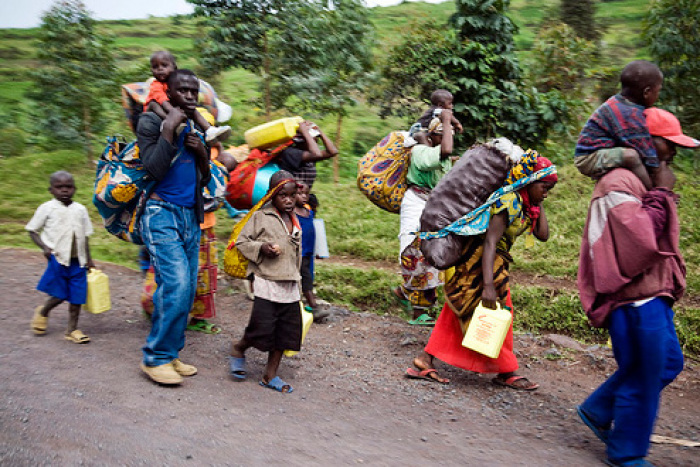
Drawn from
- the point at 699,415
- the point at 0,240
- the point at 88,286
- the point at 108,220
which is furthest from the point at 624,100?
the point at 0,240

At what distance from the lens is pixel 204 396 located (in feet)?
13.3

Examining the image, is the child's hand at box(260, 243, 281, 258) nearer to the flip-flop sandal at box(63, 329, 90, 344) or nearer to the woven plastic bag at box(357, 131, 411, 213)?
the flip-flop sandal at box(63, 329, 90, 344)

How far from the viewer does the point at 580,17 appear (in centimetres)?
1553

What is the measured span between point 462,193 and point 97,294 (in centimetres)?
294

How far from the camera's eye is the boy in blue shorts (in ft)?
16.1

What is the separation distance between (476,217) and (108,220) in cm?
265

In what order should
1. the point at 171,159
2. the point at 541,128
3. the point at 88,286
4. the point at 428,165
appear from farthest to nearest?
the point at 541,128 → the point at 428,165 → the point at 88,286 → the point at 171,159

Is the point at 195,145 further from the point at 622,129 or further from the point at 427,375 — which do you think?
the point at 622,129

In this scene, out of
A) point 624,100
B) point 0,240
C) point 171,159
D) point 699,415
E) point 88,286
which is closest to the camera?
point 624,100

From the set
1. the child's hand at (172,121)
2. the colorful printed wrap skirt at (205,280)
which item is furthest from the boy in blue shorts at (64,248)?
the child's hand at (172,121)

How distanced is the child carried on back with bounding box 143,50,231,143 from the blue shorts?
1.51 meters

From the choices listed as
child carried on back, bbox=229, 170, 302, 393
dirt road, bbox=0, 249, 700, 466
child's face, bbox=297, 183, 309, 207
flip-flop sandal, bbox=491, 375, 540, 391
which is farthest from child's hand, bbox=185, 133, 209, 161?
flip-flop sandal, bbox=491, 375, 540, 391

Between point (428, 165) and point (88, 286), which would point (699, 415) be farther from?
point (88, 286)

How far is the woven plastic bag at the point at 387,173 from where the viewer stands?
5.95 m
